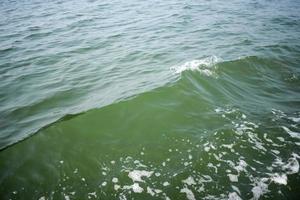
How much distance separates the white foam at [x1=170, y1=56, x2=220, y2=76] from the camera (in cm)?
915

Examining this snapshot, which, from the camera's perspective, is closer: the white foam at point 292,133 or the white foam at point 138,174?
the white foam at point 138,174

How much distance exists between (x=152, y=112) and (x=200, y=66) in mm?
3070

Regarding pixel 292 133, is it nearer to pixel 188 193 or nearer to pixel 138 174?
pixel 188 193

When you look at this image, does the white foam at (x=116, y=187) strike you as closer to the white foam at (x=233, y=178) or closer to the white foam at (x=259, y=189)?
the white foam at (x=233, y=178)

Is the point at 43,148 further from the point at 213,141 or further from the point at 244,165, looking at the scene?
the point at 244,165

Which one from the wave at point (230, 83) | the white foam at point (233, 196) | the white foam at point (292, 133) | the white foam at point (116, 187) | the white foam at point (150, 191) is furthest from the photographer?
the wave at point (230, 83)

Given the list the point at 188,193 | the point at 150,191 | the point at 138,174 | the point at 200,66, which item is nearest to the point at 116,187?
the point at 138,174

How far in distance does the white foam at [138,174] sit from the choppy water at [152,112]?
0.02 m

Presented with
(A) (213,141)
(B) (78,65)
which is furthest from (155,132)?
(B) (78,65)

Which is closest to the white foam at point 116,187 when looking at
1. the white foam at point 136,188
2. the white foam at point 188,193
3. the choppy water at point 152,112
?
the choppy water at point 152,112

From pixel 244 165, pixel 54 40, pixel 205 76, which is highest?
pixel 54 40

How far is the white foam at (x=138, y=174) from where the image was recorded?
17.6 feet

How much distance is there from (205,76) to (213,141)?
3.24m

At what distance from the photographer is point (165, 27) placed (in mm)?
14141
